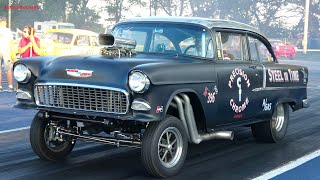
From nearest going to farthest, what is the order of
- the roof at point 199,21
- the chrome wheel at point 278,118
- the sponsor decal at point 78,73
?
the sponsor decal at point 78,73, the roof at point 199,21, the chrome wheel at point 278,118

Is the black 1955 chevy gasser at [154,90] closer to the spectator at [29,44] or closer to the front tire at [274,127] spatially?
the front tire at [274,127]

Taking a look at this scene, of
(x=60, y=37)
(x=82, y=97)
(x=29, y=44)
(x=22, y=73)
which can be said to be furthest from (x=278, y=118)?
(x=60, y=37)

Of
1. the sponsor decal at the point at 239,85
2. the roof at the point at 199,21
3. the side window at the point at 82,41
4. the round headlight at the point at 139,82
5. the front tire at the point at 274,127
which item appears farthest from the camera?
the side window at the point at 82,41

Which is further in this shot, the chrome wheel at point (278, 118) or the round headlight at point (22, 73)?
the chrome wheel at point (278, 118)

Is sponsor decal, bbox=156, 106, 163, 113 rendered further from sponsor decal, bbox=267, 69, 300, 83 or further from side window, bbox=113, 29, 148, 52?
sponsor decal, bbox=267, 69, 300, 83

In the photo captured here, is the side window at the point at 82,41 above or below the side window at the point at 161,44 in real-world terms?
above

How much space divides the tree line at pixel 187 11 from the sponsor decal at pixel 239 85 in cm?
3753

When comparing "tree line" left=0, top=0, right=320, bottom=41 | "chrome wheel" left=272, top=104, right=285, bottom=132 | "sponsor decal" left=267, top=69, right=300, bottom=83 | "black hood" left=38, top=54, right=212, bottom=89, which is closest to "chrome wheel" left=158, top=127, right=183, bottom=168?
"black hood" left=38, top=54, right=212, bottom=89

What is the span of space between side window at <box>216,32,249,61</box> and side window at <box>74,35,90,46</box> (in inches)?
468

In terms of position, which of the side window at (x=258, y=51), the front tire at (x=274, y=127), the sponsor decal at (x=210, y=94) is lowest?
the front tire at (x=274, y=127)

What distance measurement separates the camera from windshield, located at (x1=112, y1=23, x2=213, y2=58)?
20.0 ft

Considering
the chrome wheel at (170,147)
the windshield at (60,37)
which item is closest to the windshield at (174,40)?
the chrome wheel at (170,147)

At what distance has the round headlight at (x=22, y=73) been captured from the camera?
5559mm

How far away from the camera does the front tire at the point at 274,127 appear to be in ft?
23.9
